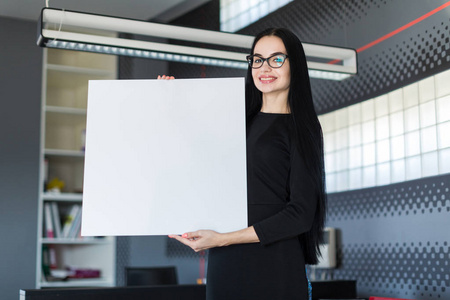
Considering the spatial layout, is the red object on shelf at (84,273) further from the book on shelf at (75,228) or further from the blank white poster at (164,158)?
the blank white poster at (164,158)

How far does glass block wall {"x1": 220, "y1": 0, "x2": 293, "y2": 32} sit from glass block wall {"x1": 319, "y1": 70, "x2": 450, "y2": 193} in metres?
1.16

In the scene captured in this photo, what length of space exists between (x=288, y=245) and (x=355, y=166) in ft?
7.81

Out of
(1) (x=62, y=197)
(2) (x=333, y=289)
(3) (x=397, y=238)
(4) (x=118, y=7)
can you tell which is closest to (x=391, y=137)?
(3) (x=397, y=238)

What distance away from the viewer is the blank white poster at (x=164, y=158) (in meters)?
1.52

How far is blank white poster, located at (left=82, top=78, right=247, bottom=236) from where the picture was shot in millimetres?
1519

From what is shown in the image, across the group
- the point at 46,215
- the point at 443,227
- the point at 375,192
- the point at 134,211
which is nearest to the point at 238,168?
the point at 134,211

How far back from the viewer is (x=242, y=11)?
5.08 m

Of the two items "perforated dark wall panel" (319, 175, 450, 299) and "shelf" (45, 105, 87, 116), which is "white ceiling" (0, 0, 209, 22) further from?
"perforated dark wall panel" (319, 175, 450, 299)

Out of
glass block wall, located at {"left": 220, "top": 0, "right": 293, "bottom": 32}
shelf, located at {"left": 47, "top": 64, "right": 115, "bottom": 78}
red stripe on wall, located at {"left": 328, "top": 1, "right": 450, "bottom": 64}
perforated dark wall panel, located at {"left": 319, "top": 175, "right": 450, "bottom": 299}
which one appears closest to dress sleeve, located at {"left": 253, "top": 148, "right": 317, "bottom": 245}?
perforated dark wall panel, located at {"left": 319, "top": 175, "right": 450, "bottom": 299}

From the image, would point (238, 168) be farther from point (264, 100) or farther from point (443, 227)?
point (443, 227)

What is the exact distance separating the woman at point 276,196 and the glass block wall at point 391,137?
5.56 feet

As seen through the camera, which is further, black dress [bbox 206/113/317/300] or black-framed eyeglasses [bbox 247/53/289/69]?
black-framed eyeglasses [bbox 247/53/289/69]

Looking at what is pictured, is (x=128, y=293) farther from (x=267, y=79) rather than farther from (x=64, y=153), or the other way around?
(x=64, y=153)

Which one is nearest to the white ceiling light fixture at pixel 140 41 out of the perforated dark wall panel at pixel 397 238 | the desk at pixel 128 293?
the perforated dark wall panel at pixel 397 238
